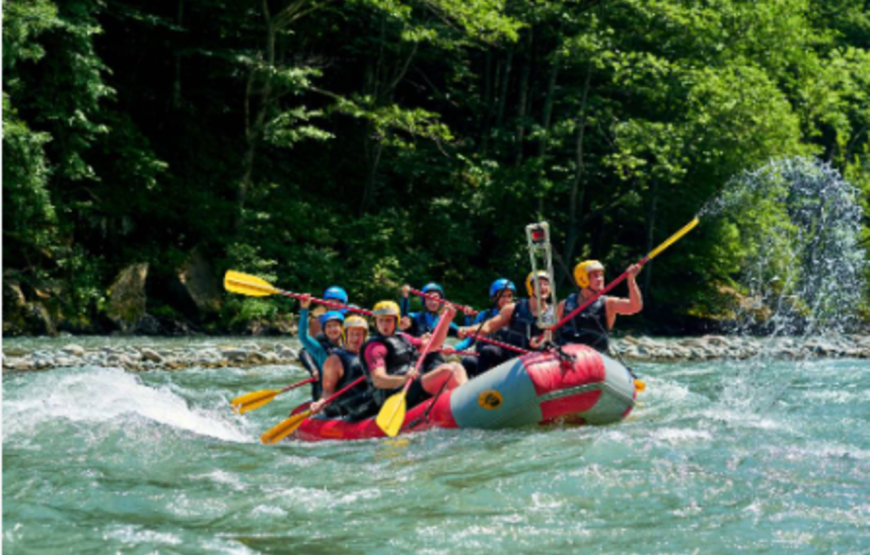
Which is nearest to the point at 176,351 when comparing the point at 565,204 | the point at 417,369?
the point at 417,369

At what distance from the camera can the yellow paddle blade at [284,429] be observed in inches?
305

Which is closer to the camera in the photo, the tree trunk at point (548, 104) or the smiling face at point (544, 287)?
the smiling face at point (544, 287)

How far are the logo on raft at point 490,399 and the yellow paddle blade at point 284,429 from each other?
150cm

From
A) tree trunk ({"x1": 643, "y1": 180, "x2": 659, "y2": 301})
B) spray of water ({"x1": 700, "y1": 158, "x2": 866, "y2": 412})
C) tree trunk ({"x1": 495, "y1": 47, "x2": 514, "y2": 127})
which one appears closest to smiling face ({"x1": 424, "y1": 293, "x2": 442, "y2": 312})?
spray of water ({"x1": 700, "y1": 158, "x2": 866, "y2": 412})

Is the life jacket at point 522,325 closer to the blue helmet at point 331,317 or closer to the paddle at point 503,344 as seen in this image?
the paddle at point 503,344

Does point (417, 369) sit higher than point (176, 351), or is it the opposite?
point (417, 369)

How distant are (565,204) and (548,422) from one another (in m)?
16.1

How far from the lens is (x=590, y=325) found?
800 cm

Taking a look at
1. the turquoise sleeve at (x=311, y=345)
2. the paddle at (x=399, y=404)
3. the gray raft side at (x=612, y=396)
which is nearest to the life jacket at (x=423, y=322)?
the turquoise sleeve at (x=311, y=345)

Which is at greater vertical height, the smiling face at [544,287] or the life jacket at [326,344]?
the smiling face at [544,287]

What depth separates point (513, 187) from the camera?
66.4ft

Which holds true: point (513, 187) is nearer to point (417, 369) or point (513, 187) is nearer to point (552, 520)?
point (417, 369)

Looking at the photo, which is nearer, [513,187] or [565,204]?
[513,187]

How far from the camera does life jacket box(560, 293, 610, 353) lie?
798 centimetres
